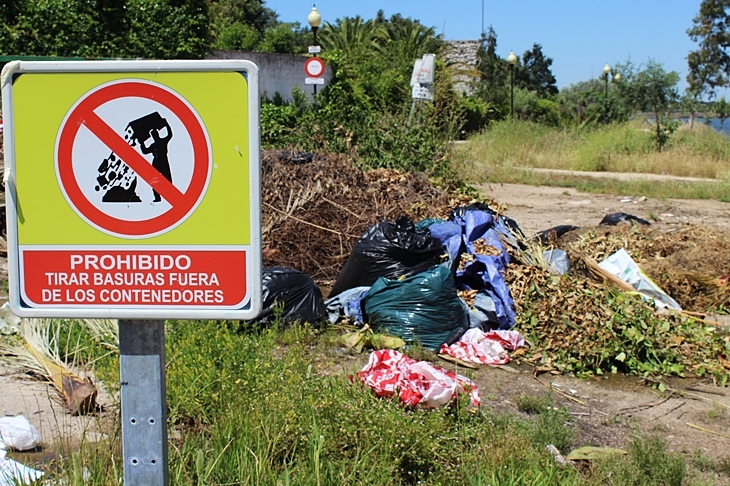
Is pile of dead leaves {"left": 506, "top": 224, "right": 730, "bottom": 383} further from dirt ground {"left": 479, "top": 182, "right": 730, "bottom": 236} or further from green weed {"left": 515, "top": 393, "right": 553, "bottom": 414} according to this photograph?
dirt ground {"left": 479, "top": 182, "right": 730, "bottom": 236}

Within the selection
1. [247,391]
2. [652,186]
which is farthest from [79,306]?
[652,186]

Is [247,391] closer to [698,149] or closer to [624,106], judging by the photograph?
[698,149]

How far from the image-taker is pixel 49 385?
4363 mm

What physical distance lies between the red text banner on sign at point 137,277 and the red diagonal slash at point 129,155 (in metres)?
0.14

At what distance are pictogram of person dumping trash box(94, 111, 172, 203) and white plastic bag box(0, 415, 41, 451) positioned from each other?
2044mm

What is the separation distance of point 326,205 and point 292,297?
2.11 meters

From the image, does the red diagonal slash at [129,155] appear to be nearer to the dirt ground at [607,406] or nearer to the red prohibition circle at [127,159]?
the red prohibition circle at [127,159]

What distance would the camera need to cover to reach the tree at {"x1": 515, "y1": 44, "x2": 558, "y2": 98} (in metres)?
57.7

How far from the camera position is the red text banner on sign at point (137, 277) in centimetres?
181

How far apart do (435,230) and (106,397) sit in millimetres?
3501

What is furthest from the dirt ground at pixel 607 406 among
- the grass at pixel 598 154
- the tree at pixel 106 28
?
the tree at pixel 106 28

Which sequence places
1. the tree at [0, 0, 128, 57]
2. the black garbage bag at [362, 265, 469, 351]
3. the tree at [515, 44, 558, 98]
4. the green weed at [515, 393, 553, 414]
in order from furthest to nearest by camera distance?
the tree at [515, 44, 558, 98] → the tree at [0, 0, 128, 57] → the black garbage bag at [362, 265, 469, 351] → the green weed at [515, 393, 553, 414]

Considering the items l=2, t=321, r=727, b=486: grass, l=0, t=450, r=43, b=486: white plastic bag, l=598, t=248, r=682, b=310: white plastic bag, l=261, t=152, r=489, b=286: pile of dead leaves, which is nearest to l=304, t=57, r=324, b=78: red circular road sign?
l=261, t=152, r=489, b=286: pile of dead leaves

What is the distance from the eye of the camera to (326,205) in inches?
307
